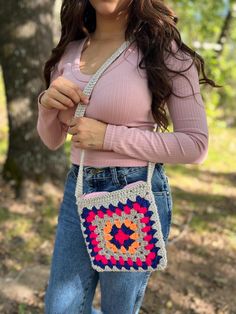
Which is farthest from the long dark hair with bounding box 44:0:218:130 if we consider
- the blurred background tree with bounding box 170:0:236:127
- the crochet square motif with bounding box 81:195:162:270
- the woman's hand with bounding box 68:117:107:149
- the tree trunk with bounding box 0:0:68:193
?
the blurred background tree with bounding box 170:0:236:127

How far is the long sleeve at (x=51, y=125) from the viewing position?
186cm

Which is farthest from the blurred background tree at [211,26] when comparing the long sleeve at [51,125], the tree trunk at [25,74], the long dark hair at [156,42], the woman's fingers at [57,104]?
the woman's fingers at [57,104]

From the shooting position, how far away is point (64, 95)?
1.66m

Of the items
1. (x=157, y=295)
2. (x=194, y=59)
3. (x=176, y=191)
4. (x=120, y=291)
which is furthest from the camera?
(x=176, y=191)

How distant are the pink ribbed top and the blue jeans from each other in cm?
8

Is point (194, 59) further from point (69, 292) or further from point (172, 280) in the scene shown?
point (172, 280)

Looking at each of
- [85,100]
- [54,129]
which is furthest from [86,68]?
[54,129]

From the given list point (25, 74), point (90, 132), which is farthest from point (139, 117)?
point (25, 74)

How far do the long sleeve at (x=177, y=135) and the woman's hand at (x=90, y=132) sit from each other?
0.02 m

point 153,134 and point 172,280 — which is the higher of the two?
point 153,134

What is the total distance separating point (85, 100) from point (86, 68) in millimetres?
195

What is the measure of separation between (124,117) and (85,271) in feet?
2.12

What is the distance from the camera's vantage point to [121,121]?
1653 millimetres

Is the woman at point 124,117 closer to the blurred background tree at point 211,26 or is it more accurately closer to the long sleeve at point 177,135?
the long sleeve at point 177,135
